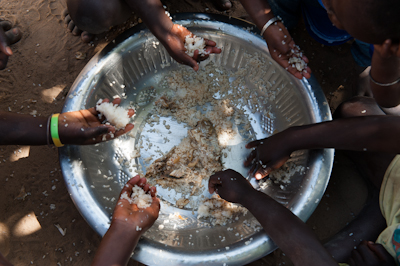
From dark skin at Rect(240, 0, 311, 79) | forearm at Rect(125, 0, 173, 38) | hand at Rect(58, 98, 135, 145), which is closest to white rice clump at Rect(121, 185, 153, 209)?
hand at Rect(58, 98, 135, 145)

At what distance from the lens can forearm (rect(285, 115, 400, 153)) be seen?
1.14m

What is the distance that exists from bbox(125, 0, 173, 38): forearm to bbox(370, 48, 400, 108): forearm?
0.96 m

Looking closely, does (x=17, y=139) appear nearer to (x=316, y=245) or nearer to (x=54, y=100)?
(x=54, y=100)

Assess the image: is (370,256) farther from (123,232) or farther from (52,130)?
(52,130)

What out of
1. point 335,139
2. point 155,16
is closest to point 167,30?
point 155,16

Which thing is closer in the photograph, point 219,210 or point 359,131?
point 359,131

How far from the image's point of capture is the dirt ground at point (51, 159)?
1614 mm

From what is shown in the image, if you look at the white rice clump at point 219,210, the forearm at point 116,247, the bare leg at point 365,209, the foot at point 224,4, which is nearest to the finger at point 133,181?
the forearm at point 116,247

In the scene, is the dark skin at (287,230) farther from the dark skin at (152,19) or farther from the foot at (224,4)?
the foot at (224,4)

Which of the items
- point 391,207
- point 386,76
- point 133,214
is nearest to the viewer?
point 386,76

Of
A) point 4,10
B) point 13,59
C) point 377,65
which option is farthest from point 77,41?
point 377,65

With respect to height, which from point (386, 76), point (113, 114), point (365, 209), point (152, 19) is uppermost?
point (152, 19)

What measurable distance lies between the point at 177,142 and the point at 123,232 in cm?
62

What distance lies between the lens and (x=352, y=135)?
1.22 metres
